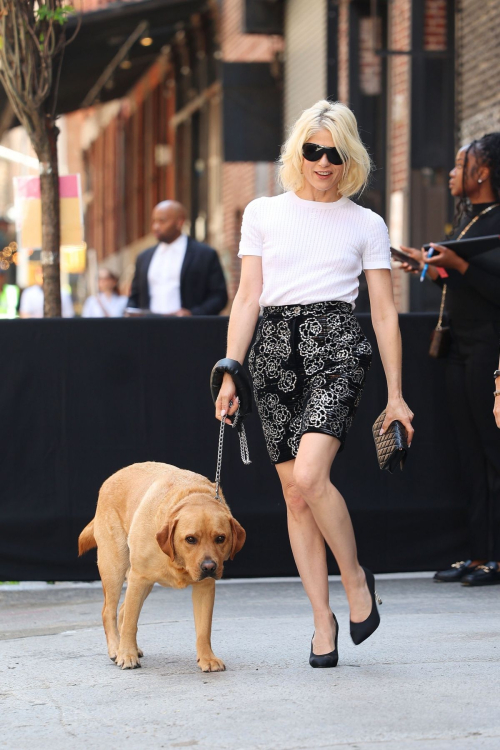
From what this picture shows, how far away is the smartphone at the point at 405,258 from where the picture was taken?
6836mm

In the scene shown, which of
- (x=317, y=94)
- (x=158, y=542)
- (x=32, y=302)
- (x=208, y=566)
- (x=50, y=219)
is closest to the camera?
(x=208, y=566)

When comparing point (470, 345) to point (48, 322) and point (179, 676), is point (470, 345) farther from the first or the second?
point (179, 676)

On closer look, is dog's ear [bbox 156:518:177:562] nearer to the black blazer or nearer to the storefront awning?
the black blazer

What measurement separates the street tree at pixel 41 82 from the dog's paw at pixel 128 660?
3.45m

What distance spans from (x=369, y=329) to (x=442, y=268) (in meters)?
0.49

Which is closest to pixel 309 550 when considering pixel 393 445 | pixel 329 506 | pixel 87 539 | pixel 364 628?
pixel 329 506

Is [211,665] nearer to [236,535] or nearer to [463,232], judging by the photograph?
[236,535]

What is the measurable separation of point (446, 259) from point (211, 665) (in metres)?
2.59

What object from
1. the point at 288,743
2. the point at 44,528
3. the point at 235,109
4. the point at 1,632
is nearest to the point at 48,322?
the point at 44,528

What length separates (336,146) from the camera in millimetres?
4863

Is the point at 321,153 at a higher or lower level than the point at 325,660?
higher

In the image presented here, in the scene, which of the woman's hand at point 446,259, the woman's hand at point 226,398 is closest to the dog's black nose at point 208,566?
the woman's hand at point 226,398

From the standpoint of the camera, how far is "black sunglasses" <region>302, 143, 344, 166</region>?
486 cm

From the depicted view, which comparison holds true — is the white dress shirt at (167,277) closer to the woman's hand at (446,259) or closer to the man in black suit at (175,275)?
the man in black suit at (175,275)
